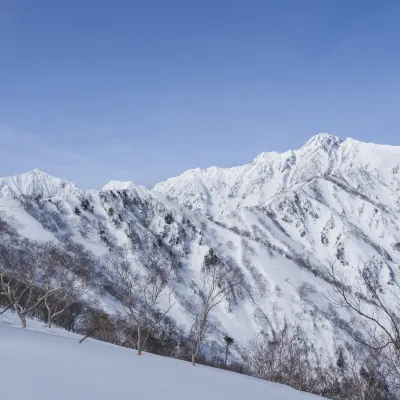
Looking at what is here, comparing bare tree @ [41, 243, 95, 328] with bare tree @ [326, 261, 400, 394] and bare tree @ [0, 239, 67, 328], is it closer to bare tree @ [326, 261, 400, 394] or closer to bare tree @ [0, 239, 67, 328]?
bare tree @ [0, 239, 67, 328]

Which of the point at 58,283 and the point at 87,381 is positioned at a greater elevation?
the point at 58,283

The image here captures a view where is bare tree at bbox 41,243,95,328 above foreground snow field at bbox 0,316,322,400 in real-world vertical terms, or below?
above

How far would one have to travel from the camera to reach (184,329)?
13412 cm

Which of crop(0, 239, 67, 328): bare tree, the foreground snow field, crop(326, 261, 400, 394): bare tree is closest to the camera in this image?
the foreground snow field

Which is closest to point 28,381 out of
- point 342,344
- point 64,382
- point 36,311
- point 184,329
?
point 64,382

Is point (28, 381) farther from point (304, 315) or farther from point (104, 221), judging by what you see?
point (104, 221)

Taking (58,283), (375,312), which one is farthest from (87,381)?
(58,283)

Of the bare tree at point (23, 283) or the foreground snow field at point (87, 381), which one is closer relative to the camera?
the foreground snow field at point (87, 381)

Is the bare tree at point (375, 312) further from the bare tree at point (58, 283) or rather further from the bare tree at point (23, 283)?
the bare tree at point (58, 283)

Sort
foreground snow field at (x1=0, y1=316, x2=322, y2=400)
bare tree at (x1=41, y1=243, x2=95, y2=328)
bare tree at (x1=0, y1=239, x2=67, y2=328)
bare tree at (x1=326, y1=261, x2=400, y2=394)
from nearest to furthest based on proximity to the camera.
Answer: foreground snow field at (x1=0, y1=316, x2=322, y2=400), bare tree at (x1=326, y1=261, x2=400, y2=394), bare tree at (x1=0, y1=239, x2=67, y2=328), bare tree at (x1=41, y1=243, x2=95, y2=328)

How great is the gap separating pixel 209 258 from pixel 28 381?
18832 centimetres

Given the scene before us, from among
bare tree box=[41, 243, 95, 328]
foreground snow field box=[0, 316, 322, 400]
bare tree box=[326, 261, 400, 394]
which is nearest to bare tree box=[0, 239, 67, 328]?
bare tree box=[41, 243, 95, 328]

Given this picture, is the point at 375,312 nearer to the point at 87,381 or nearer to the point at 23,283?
the point at 87,381

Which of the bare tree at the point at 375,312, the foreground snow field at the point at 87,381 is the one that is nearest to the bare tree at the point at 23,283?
the foreground snow field at the point at 87,381
